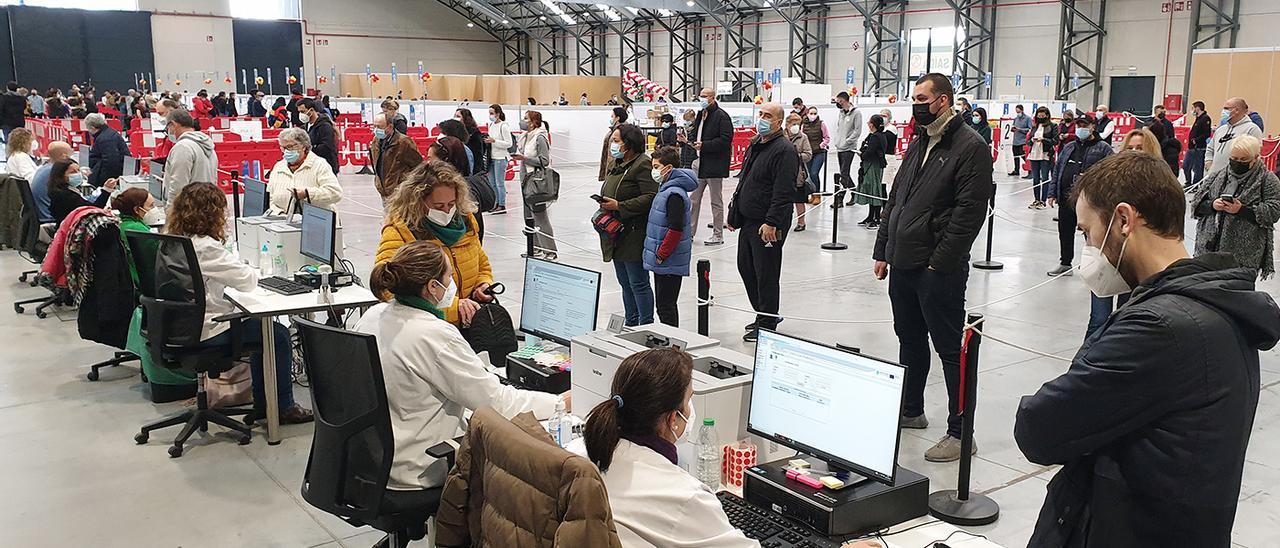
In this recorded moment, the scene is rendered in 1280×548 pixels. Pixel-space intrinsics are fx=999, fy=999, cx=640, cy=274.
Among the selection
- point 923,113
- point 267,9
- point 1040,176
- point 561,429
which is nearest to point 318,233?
point 561,429

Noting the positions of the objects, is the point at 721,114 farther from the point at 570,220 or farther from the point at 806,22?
the point at 806,22

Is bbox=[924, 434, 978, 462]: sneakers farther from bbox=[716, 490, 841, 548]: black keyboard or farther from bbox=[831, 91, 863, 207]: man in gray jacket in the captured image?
bbox=[831, 91, 863, 207]: man in gray jacket

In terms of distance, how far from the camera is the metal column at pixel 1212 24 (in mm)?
21781

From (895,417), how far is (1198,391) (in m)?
0.74

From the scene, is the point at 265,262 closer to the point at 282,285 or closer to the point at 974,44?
the point at 282,285

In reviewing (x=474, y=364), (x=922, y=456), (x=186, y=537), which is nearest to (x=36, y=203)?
(x=186, y=537)

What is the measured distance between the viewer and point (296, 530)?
13.6 ft

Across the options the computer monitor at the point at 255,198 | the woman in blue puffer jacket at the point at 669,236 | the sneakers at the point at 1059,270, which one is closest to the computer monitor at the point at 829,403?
the woman in blue puffer jacket at the point at 669,236

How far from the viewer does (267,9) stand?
117 feet

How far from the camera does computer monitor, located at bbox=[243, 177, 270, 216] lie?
7.03m

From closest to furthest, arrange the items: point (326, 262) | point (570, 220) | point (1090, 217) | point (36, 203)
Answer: point (1090, 217), point (326, 262), point (36, 203), point (570, 220)

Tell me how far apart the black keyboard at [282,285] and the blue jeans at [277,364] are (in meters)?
0.19

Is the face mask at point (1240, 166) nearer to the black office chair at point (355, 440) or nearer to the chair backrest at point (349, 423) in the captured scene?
the black office chair at point (355, 440)

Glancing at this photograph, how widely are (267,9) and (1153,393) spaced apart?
38.0 m
